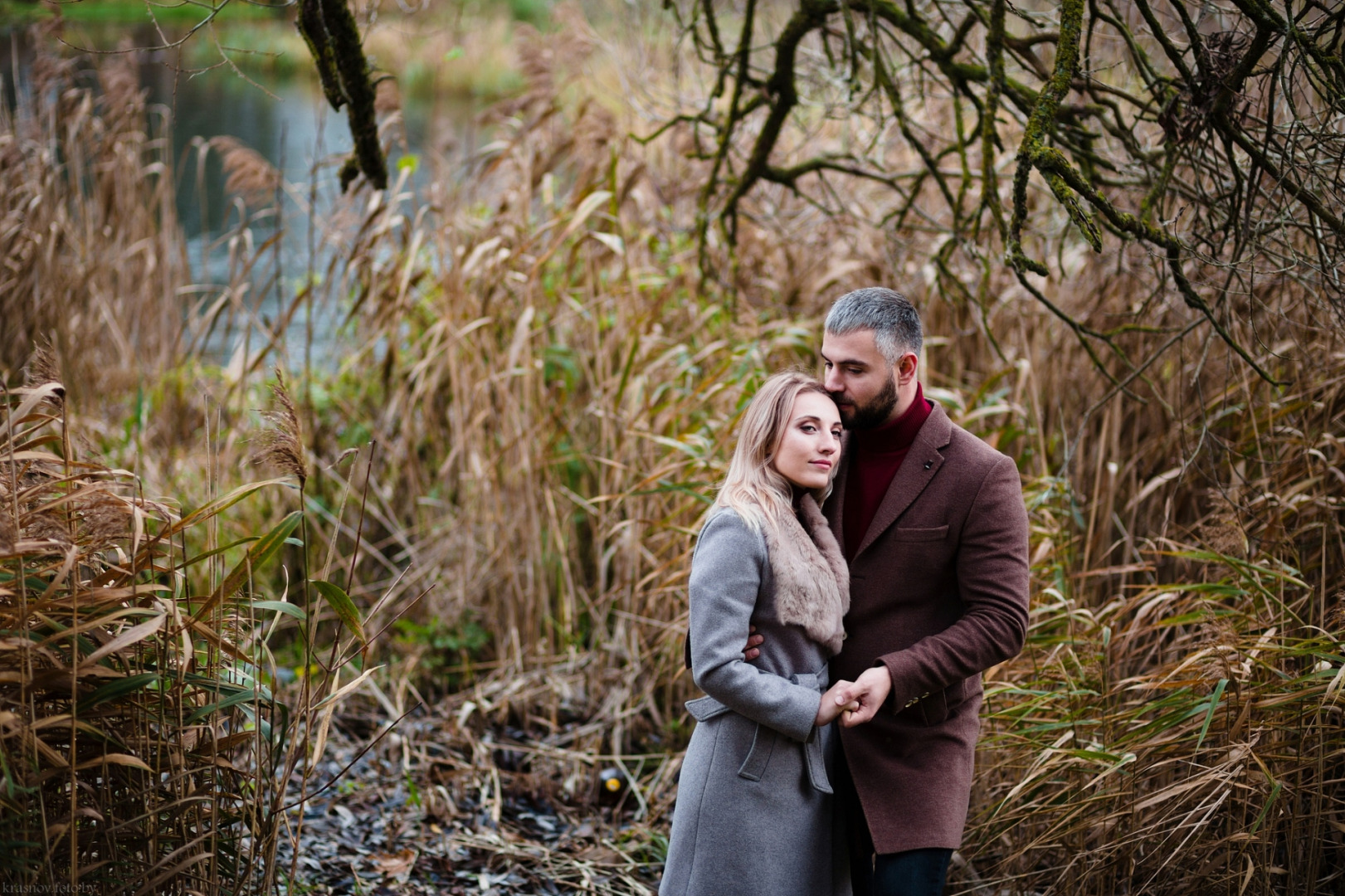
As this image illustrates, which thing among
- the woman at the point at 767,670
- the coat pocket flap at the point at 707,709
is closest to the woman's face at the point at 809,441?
the woman at the point at 767,670

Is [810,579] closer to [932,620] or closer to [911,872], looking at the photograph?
[932,620]

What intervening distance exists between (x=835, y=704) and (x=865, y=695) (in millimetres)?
57

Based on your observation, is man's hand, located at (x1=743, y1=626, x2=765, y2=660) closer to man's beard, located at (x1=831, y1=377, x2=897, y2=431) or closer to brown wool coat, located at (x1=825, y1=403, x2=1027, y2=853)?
brown wool coat, located at (x1=825, y1=403, x2=1027, y2=853)

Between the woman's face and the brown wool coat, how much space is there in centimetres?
17

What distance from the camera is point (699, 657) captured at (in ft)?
6.05

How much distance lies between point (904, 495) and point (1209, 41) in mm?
1239

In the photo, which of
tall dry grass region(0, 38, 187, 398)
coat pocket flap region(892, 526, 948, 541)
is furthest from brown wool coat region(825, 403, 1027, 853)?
tall dry grass region(0, 38, 187, 398)

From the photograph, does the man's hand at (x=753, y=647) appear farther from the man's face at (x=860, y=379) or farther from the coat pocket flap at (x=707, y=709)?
the man's face at (x=860, y=379)

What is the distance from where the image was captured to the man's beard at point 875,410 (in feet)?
6.65

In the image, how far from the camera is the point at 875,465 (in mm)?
2119

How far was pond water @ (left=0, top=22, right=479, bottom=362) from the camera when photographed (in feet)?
15.9

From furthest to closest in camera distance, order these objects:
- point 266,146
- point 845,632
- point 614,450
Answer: point 266,146, point 614,450, point 845,632

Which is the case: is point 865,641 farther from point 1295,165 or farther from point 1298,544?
point 1298,544

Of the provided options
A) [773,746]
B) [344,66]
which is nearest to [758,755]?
[773,746]
